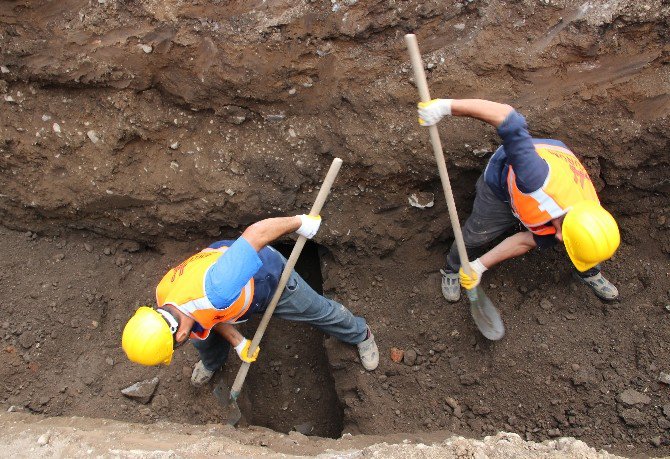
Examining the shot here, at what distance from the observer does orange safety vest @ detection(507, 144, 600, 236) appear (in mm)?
2666

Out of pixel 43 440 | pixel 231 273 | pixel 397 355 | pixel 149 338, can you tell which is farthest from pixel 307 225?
pixel 43 440

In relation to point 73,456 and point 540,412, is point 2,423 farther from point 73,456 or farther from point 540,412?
point 540,412

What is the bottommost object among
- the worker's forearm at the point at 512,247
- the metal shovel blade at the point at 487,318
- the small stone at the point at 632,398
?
the small stone at the point at 632,398

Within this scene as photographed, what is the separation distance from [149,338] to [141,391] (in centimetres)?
117

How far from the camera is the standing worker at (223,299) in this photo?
2537 millimetres

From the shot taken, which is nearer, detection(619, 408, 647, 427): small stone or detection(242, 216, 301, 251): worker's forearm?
detection(242, 216, 301, 251): worker's forearm

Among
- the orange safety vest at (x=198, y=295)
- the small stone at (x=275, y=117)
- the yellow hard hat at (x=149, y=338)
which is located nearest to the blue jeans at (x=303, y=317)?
the orange safety vest at (x=198, y=295)

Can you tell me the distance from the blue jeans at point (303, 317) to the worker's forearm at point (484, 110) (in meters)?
1.24

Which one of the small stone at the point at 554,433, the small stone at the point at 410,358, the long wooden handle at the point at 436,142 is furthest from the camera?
the small stone at the point at 410,358

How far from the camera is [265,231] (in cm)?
271

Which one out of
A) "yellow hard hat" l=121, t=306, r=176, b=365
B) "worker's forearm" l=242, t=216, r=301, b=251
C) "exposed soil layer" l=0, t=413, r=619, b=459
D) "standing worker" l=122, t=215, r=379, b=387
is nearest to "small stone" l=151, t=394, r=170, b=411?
"exposed soil layer" l=0, t=413, r=619, b=459

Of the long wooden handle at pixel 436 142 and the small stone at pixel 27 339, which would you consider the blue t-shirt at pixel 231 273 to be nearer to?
the long wooden handle at pixel 436 142

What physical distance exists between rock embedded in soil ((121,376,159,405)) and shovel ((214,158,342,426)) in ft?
1.30

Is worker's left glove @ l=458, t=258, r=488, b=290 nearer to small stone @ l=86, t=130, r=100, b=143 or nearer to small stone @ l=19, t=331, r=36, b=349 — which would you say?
small stone @ l=86, t=130, r=100, b=143
